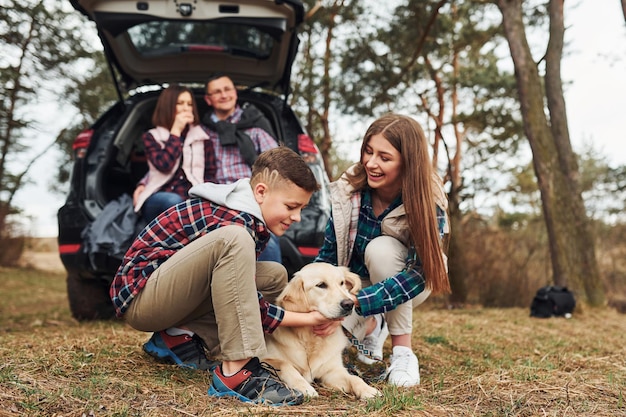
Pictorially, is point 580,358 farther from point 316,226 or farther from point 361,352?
point 316,226

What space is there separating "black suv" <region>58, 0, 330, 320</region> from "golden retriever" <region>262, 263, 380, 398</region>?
3.32 feet

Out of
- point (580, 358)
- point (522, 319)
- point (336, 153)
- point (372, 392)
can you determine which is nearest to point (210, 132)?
point (372, 392)

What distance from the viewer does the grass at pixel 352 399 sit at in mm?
1936

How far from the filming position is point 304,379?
2.43 metres

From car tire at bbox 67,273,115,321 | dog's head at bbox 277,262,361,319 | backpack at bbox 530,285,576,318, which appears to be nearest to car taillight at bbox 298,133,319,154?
dog's head at bbox 277,262,361,319

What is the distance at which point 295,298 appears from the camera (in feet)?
8.45

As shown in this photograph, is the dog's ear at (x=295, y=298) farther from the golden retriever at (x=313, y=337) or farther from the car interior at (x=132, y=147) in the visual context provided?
the car interior at (x=132, y=147)

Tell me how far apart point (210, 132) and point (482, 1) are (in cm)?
544

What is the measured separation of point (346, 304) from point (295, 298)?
0.84 ft

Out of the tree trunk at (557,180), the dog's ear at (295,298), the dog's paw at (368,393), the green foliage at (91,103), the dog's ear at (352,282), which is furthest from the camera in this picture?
the green foliage at (91,103)

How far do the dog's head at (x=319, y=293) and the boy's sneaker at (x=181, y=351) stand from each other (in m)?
0.44

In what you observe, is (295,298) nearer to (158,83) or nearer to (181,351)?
(181,351)

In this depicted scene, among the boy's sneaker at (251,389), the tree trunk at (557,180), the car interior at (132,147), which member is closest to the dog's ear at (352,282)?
the boy's sneaker at (251,389)

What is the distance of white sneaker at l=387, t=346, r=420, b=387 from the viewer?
100 inches
